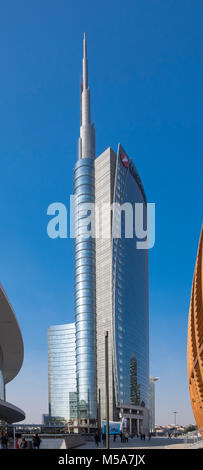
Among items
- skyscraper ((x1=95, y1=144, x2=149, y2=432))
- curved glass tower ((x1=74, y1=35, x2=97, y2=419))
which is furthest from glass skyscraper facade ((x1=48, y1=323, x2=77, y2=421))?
skyscraper ((x1=95, y1=144, x2=149, y2=432))

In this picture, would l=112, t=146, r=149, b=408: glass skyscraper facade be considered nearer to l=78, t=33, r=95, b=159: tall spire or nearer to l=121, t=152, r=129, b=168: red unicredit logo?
l=121, t=152, r=129, b=168: red unicredit logo

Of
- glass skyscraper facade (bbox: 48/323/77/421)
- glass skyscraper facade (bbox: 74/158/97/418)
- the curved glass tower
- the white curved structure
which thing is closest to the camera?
the white curved structure

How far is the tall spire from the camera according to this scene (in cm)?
13050

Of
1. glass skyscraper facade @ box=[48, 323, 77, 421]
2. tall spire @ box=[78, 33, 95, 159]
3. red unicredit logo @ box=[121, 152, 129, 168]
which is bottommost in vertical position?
glass skyscraper facade @ box=[48, 323, 77, 421]

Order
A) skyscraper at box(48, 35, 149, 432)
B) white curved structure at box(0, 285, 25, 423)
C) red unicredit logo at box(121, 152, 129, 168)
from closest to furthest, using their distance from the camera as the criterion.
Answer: white curved structure at box(0, 285, 25, 423) → skyscraper at box(48, 35, 149, 432) → red unicredit logo at box(121, 152, 129, 168)

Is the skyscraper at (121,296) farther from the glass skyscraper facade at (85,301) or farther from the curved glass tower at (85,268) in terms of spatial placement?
the curved glass tower at (85,268)

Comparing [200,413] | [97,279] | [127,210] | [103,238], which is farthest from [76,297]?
[200,413]

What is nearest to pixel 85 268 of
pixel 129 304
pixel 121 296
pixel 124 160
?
pixel 121 296

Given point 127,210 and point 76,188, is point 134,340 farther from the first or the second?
point 76,188

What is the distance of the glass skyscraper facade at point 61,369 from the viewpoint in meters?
137

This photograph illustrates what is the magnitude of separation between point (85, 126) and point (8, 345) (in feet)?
281

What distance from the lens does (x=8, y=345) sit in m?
53.5

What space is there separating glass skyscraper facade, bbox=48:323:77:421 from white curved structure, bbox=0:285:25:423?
6855 cm

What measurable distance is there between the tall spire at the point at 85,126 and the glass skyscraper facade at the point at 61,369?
4595 centimetres
